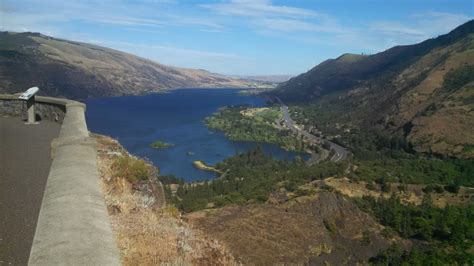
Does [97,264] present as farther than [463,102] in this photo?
No

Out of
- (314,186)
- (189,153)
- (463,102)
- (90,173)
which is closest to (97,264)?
(90,173)

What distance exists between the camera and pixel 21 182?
8438 millimetres

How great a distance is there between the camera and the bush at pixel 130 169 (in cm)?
952

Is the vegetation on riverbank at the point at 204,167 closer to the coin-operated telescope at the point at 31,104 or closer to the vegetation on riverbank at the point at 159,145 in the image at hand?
the vegetation on riverbank at the point at 159,145

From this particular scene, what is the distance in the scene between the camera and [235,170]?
12025cm

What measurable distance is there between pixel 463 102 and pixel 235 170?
84.2 metres

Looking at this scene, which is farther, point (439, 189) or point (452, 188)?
point (452, 188)

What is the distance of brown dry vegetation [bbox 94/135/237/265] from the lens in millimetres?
6223

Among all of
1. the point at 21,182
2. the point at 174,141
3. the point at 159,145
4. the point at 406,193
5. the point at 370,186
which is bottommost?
the point at 174,141

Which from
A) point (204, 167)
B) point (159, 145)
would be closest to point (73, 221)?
point (204, 167)

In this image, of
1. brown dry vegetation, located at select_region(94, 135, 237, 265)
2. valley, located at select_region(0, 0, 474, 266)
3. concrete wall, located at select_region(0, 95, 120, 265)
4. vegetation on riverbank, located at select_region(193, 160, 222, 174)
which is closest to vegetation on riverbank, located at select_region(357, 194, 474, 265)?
valley, located at select_region(0, 0, 474, 266)

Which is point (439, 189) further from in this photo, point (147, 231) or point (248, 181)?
point (147, 231)

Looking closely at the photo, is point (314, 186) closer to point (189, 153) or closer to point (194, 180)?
point (194, 180)

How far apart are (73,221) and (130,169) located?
520 centimetres
